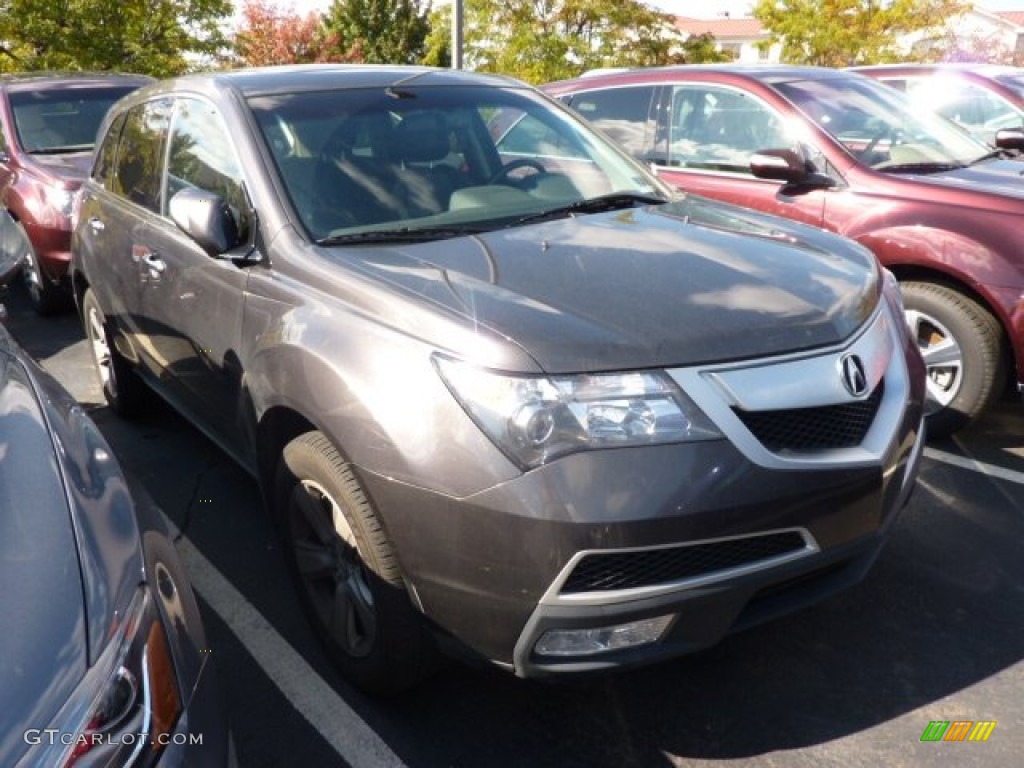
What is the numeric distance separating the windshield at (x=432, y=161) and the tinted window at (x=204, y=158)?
176 millimetres

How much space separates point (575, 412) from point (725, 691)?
1.13 meters

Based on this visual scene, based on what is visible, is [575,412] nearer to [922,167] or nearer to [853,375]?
[853,375]

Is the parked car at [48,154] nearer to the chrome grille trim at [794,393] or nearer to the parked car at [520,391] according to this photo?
the parked car at [520,391]

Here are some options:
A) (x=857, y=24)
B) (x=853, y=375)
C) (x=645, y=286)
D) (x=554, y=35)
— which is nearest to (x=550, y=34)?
(x=554, y=35)

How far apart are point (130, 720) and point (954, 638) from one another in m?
2.46

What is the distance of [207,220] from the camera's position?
278cm

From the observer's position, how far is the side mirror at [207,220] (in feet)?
9.15

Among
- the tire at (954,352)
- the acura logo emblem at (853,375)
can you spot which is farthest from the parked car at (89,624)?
the tire at (954,352)

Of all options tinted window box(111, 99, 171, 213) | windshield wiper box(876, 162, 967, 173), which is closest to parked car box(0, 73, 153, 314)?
tinted window box(111, 99, 171, 213)

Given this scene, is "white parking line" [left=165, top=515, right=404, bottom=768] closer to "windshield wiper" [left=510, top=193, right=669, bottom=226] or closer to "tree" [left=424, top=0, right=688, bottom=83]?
"windshield wiper" [left=510, top=193, right=669, bottom=226]

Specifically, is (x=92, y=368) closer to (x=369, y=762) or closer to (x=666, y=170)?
(x=666, y=170)

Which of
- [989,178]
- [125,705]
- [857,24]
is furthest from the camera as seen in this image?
[857,24]

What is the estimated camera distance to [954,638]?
2764 mm

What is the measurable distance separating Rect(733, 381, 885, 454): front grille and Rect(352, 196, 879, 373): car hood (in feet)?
0.52
